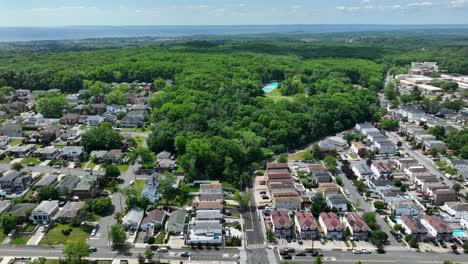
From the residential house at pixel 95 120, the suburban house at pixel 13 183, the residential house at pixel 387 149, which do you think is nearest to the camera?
the suburban house at pixel 13 183

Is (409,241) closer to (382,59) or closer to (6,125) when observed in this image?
(6,125)

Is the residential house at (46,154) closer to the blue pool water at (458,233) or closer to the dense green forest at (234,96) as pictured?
the dense green forest at (234,96)

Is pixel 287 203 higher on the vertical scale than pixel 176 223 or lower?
lower

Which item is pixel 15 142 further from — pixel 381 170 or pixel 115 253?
pixel 381 170

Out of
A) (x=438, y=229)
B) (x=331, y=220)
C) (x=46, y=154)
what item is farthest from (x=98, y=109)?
(x=438, y=229)

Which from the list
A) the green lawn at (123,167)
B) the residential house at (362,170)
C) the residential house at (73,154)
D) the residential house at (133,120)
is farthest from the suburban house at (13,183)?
the residential house at (362,170)

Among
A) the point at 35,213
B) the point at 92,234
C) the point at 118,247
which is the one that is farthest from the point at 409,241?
the point at 35,213
